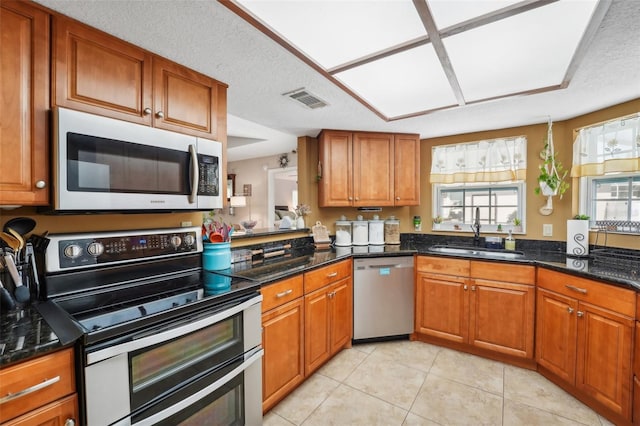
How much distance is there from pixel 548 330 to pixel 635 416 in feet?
1.98

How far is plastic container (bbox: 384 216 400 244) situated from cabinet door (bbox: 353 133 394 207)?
24 centimetres

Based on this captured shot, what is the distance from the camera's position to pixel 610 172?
228 centimetres

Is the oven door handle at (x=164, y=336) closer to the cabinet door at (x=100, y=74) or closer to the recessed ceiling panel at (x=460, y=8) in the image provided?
the cabinet door at (x=100, y=74)

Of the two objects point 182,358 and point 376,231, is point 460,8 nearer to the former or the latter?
point 182,358

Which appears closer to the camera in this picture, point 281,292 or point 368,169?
point 281,292

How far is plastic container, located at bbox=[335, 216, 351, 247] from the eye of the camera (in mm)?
3059

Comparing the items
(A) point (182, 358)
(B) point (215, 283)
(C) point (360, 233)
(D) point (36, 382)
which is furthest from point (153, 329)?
(C) point (360, 233)

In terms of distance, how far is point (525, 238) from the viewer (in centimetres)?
286

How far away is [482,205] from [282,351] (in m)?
2.57

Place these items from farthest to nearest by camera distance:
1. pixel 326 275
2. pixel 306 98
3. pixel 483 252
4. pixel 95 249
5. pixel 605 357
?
pixel 483 252, pixel 326 275, pixel 306 98, pixel 605 357, pixel 95 249

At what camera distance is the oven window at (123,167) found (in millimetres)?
1229

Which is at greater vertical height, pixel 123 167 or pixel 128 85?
pixel 128 85

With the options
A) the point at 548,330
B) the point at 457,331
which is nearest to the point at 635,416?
the point at 548,330

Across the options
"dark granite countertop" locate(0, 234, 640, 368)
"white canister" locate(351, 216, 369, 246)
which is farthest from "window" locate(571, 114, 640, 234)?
"white canister" locate(351, 216, 369, 246)
